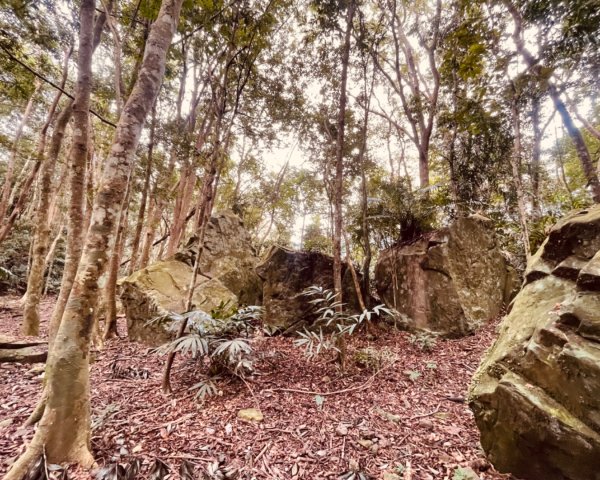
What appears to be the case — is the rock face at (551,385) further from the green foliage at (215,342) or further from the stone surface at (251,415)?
the green foliage at (215,342)

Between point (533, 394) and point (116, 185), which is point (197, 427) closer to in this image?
point (116, 185)

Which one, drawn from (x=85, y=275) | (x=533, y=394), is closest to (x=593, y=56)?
(x=533, y=394)

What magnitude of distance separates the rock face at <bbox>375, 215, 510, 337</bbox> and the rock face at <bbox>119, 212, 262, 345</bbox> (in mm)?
3821

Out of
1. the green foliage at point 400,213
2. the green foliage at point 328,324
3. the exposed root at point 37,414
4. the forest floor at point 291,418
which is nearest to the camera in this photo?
the forest floor at point 291,418

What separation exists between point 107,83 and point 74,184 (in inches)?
263

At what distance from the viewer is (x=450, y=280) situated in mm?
5688

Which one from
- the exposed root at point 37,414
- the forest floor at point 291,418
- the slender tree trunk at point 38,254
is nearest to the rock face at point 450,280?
the forest floor at point 291,418

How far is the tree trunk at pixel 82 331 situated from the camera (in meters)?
2.24

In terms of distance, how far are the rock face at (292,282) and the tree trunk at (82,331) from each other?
13.4 feet

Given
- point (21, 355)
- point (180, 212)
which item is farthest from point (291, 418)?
point (180, 212)

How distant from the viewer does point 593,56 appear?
15.0ft

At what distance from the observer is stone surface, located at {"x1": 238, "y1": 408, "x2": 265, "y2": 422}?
3.05 meters

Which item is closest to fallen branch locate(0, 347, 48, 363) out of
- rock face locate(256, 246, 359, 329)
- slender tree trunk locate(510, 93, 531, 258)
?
rock face locate(256, 246, 359, 329)

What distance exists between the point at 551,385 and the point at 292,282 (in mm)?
4876
